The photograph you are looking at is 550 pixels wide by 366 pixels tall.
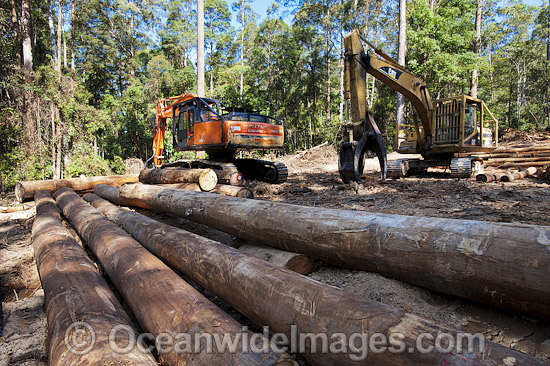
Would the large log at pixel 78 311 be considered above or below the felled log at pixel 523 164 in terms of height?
below

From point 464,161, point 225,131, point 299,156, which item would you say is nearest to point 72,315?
point 225,131

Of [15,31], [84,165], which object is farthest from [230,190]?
[15,31]

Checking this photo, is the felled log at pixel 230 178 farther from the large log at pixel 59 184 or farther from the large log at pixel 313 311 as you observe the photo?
the large log at pixel 313 311

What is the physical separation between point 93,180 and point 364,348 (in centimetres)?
1008

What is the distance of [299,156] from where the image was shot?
1795 centimetres

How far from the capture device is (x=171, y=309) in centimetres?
176

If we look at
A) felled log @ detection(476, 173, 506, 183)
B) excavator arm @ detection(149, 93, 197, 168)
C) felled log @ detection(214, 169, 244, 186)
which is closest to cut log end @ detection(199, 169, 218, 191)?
felled log @ detection(214, 169, 244, 186)

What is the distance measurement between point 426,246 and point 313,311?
1.00m

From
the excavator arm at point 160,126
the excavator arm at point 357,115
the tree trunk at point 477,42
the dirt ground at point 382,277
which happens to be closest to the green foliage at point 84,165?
the excavator arm at point 160,126

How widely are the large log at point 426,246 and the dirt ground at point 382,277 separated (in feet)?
0.40

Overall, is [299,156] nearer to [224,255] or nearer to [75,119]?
[75,119]

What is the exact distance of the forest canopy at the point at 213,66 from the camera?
48.4 feet

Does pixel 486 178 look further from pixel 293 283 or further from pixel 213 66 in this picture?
pixel 213 66

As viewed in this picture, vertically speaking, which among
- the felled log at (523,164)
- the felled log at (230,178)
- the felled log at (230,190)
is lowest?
the felled log at (230,190)
